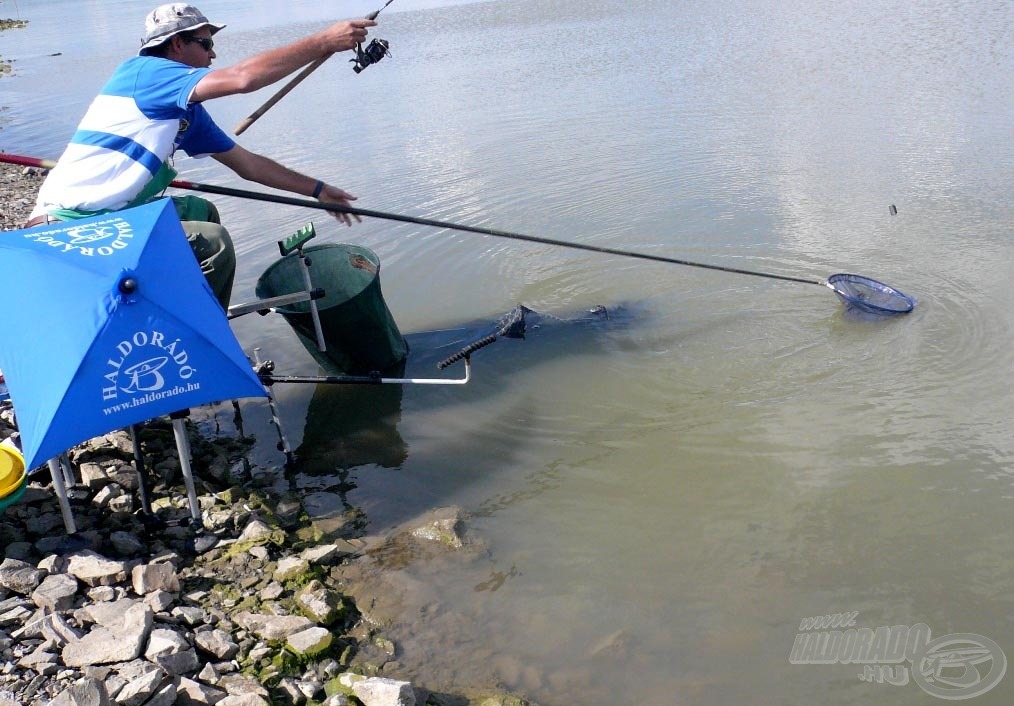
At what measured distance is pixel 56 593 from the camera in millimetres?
3664

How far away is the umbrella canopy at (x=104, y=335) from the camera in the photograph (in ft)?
11.8

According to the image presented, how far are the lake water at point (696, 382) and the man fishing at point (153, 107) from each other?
1974 millimetres

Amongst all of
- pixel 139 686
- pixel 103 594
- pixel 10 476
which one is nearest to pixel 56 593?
pixel 103 594

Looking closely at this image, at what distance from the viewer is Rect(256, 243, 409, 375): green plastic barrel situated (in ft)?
18.9

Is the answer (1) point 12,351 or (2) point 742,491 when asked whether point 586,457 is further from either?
(1) point 12,351

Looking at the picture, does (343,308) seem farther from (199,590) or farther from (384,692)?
(384,692)

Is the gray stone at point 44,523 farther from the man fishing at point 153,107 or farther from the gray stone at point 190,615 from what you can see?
the man fishing at point 153,107

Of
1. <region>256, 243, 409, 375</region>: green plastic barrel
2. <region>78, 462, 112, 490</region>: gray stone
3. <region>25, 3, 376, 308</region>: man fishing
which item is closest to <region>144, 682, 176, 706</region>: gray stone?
<region>78, 462, 112, 490</region>: gray stone

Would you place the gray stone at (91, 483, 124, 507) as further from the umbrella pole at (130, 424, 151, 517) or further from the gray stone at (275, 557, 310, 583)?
the gray stone at (275, 557, 310, 583)

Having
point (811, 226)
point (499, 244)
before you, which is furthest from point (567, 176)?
point (811, 226)

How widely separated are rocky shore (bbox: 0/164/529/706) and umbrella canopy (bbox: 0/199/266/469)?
27.2 inches

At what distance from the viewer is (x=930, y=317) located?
6281 mm

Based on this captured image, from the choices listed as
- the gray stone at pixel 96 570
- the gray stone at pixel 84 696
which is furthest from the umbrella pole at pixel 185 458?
the gray stone at pixel 84 696

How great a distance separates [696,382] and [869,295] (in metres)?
1.82
